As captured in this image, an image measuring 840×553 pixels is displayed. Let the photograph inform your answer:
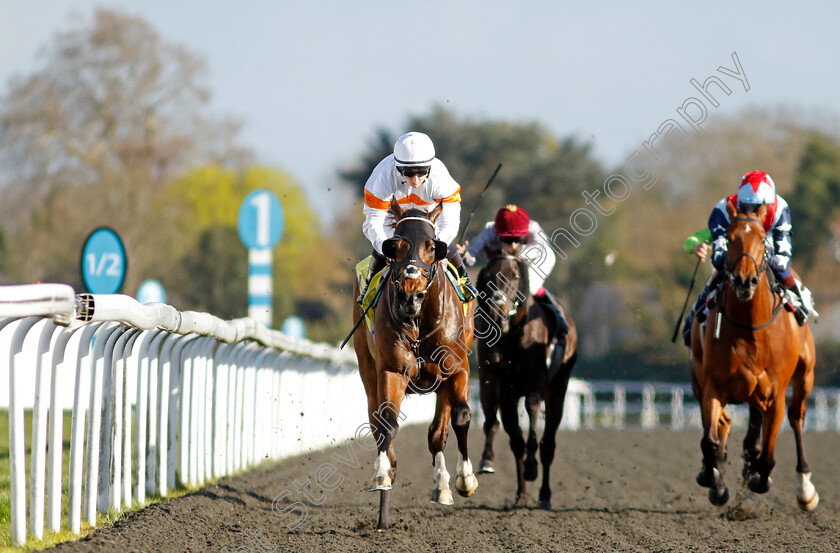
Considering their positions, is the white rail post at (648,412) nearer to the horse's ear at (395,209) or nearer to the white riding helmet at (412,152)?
the horse's ear at (395,209)

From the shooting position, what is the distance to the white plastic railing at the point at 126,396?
13.3 ft

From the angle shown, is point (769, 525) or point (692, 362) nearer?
point (769, 525)

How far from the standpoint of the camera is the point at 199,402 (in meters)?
6.88

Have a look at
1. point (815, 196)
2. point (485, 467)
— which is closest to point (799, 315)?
point (485, 467)

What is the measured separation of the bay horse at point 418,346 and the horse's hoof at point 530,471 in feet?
4.04

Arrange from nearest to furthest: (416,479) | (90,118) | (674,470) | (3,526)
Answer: (3,526)
(416,479)
(674,470)
(90,118)

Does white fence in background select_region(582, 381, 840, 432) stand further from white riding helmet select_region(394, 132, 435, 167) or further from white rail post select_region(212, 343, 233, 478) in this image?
white riding helmet select_region(394, 132, 435, 167)

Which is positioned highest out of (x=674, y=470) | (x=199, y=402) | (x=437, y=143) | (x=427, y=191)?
(x=437, y=143)

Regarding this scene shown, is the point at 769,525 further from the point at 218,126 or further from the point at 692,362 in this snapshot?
the point at 218,126

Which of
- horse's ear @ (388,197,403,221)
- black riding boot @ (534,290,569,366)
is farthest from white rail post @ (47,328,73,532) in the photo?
black riding boot @ (534,290,569,366)

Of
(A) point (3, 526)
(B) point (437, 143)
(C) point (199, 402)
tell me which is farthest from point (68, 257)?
(A) point (3, 526)

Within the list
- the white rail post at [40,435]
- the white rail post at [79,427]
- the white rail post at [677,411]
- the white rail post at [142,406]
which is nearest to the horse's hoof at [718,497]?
the white rail post at [142,406]

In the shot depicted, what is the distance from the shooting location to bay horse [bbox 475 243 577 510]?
739 centimetres

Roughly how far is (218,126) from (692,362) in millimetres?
25298
